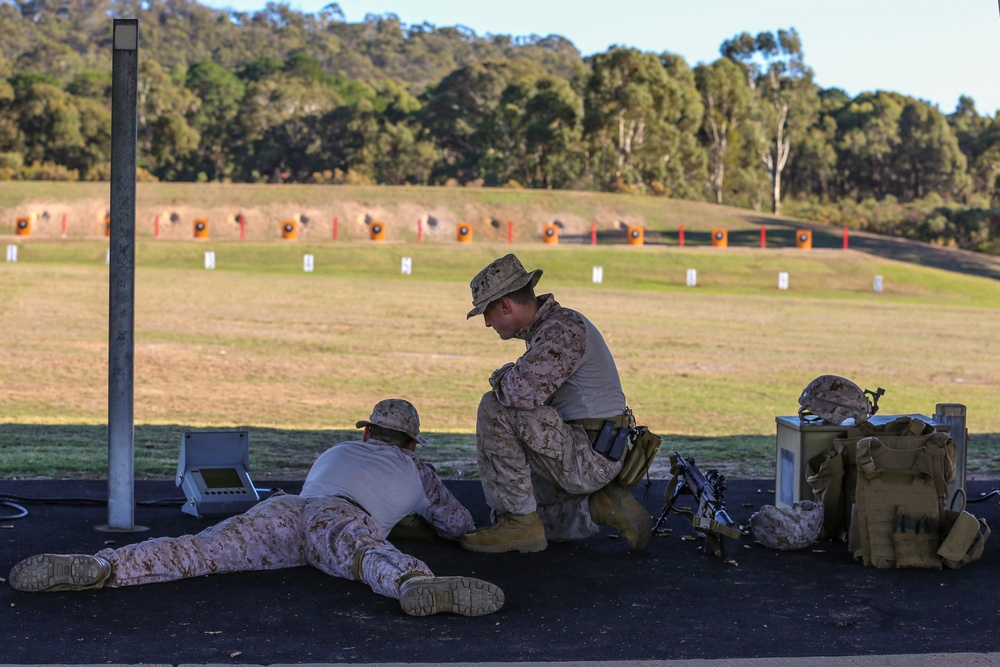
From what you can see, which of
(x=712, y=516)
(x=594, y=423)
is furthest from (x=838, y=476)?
(x=594, y=423)

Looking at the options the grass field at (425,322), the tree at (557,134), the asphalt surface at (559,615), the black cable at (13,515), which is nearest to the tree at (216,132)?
the tree at (557,134)

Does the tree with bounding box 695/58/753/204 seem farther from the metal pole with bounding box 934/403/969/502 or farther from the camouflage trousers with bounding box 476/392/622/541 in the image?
the camouflage trousers with bounding box 476/392/622/541

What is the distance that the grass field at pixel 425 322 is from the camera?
1146cm

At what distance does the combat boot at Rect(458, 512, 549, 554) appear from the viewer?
5391 millimetres

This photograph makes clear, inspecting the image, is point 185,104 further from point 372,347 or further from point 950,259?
point 372,347

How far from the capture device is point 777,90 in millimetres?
72750

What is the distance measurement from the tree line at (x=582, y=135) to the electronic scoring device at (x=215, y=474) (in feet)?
159

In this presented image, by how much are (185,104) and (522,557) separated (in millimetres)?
74878

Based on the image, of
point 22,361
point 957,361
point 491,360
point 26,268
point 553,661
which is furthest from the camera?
point 26,268

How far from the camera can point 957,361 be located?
61.7 feet

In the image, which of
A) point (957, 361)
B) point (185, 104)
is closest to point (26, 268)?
Result: point (957, 361)

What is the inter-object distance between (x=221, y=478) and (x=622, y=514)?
2080mm

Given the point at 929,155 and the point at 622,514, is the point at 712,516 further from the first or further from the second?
the point at 929,155

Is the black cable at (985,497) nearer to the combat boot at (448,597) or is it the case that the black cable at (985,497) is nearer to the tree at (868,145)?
the combat boot at (448,597)
